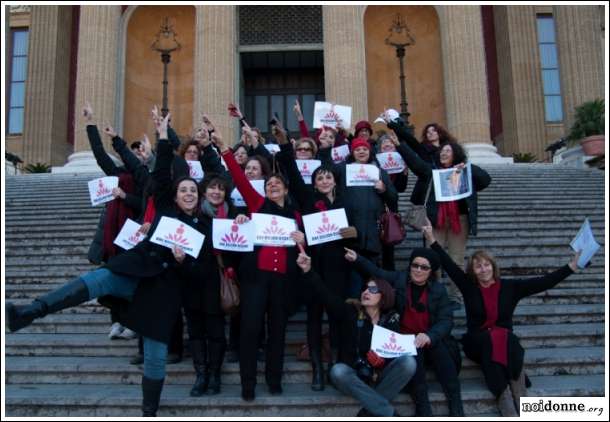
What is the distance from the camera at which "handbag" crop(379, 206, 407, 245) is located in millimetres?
5426

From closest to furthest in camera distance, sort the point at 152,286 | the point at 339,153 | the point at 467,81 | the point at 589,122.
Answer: the point at 152,286
the point at 339,153
the point at 589,122
the point at 467,81

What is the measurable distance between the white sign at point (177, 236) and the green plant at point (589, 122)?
12.5 meters

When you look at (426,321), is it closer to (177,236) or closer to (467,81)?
(177,236)

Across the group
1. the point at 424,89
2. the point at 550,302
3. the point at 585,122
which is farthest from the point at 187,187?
the point at 424,89

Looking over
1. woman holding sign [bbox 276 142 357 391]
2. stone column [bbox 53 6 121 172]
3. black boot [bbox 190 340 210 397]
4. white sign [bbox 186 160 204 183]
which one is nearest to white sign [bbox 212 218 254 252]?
woman holding sign [bbox 276 142 357 391]

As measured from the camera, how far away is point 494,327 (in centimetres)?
460

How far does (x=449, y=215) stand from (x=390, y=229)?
0.81 metres

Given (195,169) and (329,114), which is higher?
(329,114)

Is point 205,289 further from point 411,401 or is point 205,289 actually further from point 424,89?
point 424,89

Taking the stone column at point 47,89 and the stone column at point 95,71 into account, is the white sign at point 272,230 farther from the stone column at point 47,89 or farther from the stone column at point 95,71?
the stone column at point 47,89

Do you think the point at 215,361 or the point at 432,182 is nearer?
the point at 215,361

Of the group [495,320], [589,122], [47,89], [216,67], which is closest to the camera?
[495,320]

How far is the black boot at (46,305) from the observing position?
3.37 meters

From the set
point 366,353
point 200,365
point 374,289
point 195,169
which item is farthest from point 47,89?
point 366,353
